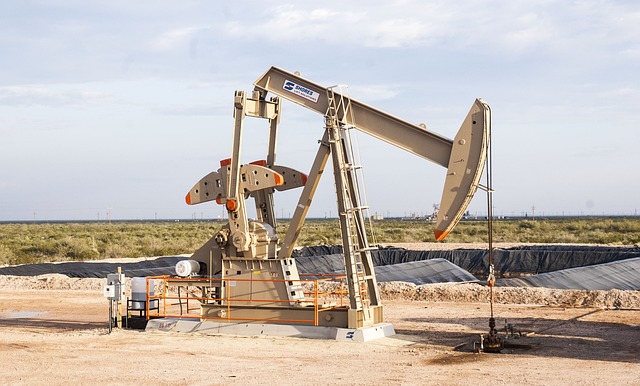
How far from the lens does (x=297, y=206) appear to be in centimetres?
1514

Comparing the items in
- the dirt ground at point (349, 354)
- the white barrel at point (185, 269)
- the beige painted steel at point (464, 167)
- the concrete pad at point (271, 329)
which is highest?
the beige painted steel at point (464, 167)

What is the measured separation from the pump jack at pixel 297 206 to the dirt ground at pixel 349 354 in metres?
0.74

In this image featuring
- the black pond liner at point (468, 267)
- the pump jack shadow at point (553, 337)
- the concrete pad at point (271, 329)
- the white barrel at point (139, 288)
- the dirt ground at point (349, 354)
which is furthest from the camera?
the black pond liner at point (468, 267)

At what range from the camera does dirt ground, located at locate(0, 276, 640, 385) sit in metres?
11.5

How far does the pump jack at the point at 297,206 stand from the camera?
567 inches

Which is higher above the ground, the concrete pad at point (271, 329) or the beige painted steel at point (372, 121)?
the beige painted steel at point (372, 121)

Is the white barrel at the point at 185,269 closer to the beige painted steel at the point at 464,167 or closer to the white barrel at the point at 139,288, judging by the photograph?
the white barrel at the point at 139,288

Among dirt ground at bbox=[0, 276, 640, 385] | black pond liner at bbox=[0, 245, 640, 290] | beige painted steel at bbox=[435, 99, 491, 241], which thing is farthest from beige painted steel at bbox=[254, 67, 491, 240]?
black pond liner at bbox=[0, 245, 640, 290]

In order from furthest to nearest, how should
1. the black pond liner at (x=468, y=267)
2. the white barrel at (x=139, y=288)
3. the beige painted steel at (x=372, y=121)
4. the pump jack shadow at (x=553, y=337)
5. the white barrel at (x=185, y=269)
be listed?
1. the black pond liner at (x=468, y=267)
2. the white barrel at (x=139, y=288)
3. the white barrel at (x=185, y=269)
4. the beige painted steel at (x=372, y=121)
5. the pump jack shadow at (x=553, y=337)

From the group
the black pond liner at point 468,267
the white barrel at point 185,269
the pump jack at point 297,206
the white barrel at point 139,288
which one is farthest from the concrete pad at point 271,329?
the black pond liner at point 468,267

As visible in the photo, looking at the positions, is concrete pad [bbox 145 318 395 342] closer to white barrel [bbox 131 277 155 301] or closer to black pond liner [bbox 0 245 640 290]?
white barrel [bbox 131 277 155 301]

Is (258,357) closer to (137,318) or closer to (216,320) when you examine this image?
(216,320)

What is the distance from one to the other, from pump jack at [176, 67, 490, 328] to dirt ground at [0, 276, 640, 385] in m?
0.74

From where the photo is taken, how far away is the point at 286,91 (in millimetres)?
15445
